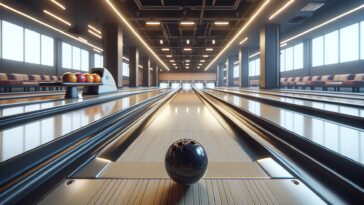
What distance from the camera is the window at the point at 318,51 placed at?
48.4 feet

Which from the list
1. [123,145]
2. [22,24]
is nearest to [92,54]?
[22,24]

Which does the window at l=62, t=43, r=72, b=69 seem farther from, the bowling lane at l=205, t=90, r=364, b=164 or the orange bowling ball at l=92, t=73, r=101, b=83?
the bowling lane at l=205, t=90, r=364, b=164

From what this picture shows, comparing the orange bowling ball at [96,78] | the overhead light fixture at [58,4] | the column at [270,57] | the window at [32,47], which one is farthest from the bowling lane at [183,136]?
the window at [32,47]

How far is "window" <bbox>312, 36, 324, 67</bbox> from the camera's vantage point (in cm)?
1474

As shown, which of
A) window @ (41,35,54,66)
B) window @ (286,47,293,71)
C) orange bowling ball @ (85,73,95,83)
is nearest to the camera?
orange bowling ball @ (85,73,95,83)

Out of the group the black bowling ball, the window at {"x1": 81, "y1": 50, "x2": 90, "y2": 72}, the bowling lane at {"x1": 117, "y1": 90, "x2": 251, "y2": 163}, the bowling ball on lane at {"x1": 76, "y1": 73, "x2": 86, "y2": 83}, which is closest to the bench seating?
the bowling ball on lane at {"x1": 76, "y1": 73, "x2": 86, "y2": 83}

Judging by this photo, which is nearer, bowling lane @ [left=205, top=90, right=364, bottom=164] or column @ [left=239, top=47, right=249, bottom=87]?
bowling lane @ [left=205, top=90, right=364, bottom=164]

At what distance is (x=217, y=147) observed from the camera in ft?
6.87

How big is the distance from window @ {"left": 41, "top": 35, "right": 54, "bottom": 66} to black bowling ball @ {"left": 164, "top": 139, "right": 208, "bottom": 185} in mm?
16324

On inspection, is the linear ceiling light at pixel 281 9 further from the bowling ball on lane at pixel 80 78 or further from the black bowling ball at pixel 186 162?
the black bowling ball at pixel 186 162

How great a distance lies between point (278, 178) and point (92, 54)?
2190 cm

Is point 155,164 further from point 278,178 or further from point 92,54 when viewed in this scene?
point 92,54

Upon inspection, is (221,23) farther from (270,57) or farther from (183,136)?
(183,136)

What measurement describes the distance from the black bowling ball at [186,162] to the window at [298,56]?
58.3 ft
